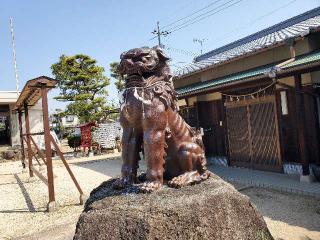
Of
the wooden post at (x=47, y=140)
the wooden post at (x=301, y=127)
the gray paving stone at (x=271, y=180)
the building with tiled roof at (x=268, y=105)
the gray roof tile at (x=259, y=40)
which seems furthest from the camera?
the gray roof tile at (x=259, y=40)

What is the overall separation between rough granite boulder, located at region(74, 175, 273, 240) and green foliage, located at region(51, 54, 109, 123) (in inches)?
945

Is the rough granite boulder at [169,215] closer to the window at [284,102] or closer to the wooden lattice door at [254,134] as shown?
the window at [284,102]

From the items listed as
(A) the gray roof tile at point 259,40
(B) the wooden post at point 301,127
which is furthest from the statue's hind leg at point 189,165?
(A) the gray roof tile at point 259,40

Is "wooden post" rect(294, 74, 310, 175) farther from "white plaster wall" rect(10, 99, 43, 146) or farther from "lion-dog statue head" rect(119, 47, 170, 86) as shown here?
"white plaster wall" rect(10, 99, 43, 146)

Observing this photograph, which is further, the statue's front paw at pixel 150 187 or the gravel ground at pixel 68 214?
the gravel ground at pixel 68 214

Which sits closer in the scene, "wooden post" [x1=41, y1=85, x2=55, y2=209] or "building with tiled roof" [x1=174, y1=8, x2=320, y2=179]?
"wooden post" [x1=41, y1=85, x2=55, y2=209]

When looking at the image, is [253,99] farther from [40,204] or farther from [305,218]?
[40,204]

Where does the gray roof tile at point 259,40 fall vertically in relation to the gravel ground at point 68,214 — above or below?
above

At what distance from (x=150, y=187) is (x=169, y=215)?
36 cm

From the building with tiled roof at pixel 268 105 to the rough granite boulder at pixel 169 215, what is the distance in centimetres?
464

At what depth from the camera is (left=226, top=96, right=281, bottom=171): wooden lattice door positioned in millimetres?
A: 9203

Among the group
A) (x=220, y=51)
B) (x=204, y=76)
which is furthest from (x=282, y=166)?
(x=220, y=51)

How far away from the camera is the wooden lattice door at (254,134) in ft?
30.2

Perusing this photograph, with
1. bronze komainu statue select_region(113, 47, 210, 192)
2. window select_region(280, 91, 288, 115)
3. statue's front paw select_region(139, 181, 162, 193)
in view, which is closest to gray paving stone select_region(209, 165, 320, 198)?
window select_region(280, 91, 288, 115)
